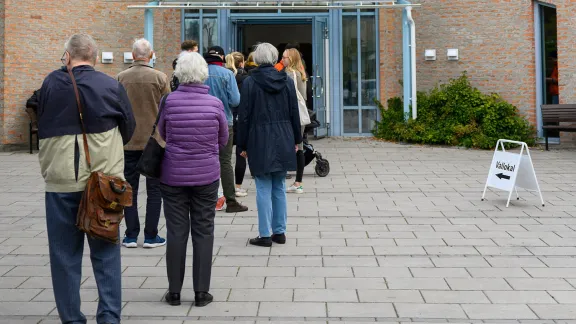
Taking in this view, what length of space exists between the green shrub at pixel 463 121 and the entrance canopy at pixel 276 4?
2.01 meters

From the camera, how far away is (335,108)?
62.9ft

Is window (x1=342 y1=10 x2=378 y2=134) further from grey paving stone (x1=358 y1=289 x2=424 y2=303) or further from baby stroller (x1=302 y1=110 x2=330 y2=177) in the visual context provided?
grey paving stone (x1=358 y1=289 x2=424 y2=303)

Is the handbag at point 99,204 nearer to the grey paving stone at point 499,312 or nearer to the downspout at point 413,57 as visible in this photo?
the grey paving stone at point 499,312

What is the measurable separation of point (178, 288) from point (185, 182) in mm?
740

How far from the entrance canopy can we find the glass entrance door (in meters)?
0.70

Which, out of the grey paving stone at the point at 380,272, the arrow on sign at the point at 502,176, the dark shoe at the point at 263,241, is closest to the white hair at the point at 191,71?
the grey paving stone at the point at 380,272

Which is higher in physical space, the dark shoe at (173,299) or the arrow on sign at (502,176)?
the arrow on sign at (502,176)

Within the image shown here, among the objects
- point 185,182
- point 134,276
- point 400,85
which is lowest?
point 134,276

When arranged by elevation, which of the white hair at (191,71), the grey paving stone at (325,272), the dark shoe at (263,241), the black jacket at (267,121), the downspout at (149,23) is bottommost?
the grey paving stone at (325,272)

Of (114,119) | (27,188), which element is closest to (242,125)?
(114,119)

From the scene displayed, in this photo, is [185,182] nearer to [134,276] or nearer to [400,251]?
[134,276]

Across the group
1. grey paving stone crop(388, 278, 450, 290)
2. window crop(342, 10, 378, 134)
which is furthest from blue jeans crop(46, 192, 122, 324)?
window crop(342, 10, 378, 134)

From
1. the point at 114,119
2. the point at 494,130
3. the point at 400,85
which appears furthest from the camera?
the point at 400,85

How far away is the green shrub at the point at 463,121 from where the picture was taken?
17.0 metres
